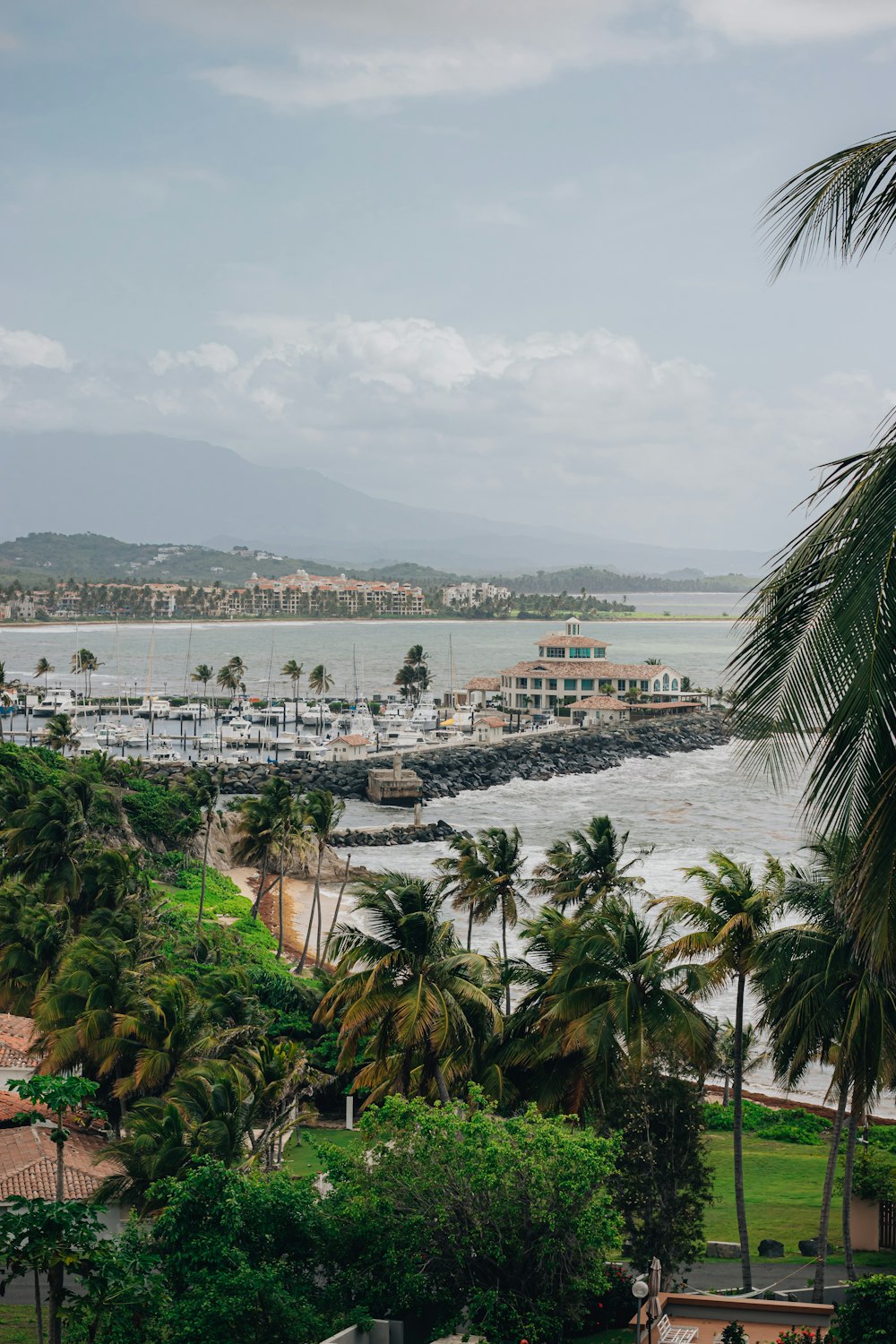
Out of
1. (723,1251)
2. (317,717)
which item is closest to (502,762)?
(317,717)

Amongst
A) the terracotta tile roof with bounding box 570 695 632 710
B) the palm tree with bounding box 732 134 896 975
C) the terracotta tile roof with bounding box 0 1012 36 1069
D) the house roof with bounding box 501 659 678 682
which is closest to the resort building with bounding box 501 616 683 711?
the house roof with bounding box 501 659 678 682

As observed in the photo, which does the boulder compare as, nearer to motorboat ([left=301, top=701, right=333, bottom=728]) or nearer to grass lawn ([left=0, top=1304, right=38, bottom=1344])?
grass lawn ([left=0, top=1304, right=38, bottom=1344])

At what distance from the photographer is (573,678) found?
10525 cm

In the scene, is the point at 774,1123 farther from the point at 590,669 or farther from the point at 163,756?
the point at 590,669

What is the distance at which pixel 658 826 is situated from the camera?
64250 mm

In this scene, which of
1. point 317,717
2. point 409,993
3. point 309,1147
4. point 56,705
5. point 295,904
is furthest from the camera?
point 317,717

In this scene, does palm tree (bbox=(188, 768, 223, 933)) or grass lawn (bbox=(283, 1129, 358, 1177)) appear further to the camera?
palm tree (bbox=(188, 768, 223, 933))

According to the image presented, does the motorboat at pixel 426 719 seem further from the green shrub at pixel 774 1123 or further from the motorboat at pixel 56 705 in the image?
the green shrub at pixel 774 1123

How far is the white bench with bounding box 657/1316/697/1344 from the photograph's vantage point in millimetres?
13188

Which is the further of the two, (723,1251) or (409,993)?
(723,1251)

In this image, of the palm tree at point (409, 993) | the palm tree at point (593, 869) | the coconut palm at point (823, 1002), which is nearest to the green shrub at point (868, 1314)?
the coconut palm at point (823, 1002)

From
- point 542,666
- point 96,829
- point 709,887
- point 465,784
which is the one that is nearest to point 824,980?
point 709,887

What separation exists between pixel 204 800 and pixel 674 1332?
35.2 meters

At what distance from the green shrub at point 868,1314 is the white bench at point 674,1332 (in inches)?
74.4
